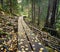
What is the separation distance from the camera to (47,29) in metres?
10.3

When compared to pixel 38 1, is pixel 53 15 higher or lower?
lower

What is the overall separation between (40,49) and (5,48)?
176 cm

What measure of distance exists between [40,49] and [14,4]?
84.6 feet

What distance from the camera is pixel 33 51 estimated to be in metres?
4.50

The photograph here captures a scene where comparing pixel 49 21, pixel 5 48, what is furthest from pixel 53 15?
pixel 5 48

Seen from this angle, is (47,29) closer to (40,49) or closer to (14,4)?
(40,49)

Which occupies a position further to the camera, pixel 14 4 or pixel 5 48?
pixel 14 4

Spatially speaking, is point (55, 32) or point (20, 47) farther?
point (55, 32)

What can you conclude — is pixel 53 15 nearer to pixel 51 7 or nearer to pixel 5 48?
pixel 51 7

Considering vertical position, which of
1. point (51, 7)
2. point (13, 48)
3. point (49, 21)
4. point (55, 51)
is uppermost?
point (51, 7)

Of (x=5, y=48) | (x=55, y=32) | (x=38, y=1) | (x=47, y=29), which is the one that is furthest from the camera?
(x=38, y=1)

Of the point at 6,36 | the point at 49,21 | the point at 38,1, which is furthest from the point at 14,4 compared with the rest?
the point at 6,36

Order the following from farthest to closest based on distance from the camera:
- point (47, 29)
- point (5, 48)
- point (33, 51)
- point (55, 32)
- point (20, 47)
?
point (47, 29) → point (55, 32) → point (5, 48) → point (20, 47) → point (33, 51)

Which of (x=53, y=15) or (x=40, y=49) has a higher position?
(x=53, y=15)
